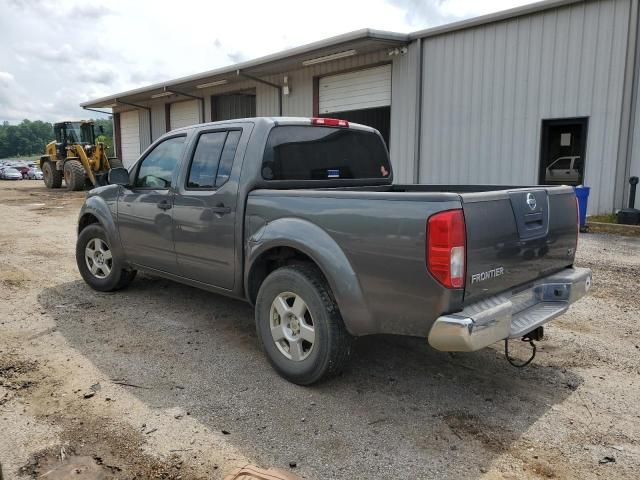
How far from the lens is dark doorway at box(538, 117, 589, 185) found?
11.1 metres

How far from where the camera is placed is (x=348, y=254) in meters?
3.25

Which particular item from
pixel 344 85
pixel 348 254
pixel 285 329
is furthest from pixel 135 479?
pixel 344 85

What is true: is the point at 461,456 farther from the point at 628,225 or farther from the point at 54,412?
the point at 628,225

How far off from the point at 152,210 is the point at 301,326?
228 centimetres

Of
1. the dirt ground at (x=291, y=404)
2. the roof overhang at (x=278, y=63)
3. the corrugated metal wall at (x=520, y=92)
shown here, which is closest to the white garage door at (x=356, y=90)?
the roof overhang at (x=278, y=63)

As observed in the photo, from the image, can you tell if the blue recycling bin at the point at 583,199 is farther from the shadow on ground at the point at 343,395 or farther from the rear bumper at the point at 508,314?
the shadow on ground at the point at 343,395

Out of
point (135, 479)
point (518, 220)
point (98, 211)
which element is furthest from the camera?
point (98, 211)

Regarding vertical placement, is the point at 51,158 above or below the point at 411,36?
below

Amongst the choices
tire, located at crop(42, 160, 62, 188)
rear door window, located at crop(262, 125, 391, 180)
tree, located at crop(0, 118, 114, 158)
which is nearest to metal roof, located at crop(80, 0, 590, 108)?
rear door window, located at crop(262, 125, 391, 180)

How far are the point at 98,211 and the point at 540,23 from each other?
10011 mm

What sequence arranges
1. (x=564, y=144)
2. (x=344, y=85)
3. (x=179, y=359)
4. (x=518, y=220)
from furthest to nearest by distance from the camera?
1. (x=344, y=85)
2. (x=564, y=144)
3. (x=179, y=359)
4. (x=518, y=220)

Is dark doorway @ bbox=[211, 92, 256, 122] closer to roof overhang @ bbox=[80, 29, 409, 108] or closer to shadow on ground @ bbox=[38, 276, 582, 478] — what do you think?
roof overhang @ bbox=[80, 29, 409, 108]

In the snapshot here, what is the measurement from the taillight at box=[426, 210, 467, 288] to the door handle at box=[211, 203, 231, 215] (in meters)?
1.92

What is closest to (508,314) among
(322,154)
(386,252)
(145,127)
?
(386,252)
